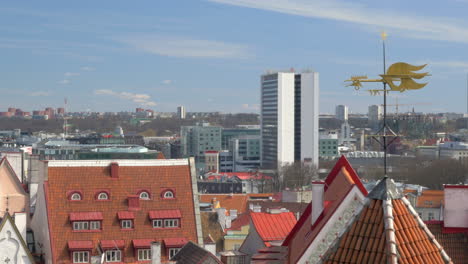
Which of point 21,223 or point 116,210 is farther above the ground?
point 116,210

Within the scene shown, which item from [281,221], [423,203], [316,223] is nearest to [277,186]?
[423,203]

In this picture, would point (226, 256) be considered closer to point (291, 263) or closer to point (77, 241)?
point (77, 241)

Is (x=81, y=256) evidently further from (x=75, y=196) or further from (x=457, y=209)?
(x=457, y=209)

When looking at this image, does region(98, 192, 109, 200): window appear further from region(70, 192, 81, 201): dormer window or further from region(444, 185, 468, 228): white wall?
region(444, 185, 468, 228): white wall

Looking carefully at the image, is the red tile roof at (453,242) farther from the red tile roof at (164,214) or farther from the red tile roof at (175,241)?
the red tile roof at (164,214)

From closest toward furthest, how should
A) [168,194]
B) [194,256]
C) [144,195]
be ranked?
[194,256]
[144,195]
[168,194]

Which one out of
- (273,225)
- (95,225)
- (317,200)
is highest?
(317,200)

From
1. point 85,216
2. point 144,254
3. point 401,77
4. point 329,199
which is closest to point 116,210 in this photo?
point 85,216
